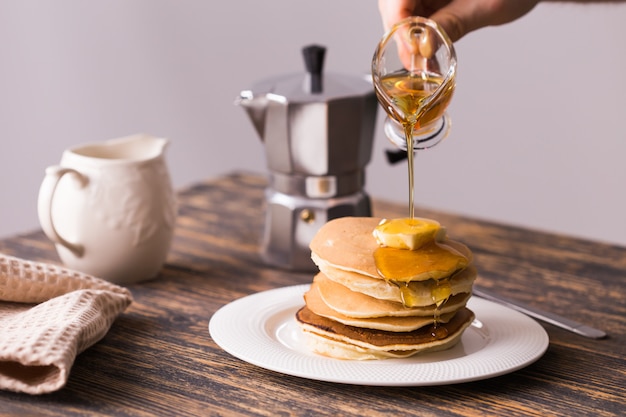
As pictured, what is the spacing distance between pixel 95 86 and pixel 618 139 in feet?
6.15

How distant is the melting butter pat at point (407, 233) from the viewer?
0.94 meters

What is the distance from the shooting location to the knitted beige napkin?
867mm

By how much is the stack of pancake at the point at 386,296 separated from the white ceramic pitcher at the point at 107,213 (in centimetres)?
35

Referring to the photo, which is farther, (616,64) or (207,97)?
(207,97)

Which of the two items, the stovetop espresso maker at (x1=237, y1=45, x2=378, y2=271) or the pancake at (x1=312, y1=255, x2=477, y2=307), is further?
the stovetop espresso maker at (x1=237, y1=45, x2=378, y2=271)

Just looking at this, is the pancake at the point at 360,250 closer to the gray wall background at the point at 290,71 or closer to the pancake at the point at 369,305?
the pancake at the point at 369,305

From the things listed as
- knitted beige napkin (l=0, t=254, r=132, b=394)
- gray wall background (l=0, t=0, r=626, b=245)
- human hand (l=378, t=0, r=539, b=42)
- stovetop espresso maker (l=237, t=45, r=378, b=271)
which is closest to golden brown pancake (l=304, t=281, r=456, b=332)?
knitted beige napkin (l=0, t=254, r=132, b=394)

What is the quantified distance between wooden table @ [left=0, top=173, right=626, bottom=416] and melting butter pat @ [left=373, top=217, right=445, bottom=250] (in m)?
0.16

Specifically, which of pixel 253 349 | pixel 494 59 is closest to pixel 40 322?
pixel 253 349

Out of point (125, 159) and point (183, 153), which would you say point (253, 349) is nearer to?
point (125, 159)

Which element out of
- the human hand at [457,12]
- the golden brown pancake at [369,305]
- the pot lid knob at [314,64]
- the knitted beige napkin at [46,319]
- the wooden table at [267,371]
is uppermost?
the human hand at [457,12]

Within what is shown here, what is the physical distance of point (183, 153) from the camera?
324cm

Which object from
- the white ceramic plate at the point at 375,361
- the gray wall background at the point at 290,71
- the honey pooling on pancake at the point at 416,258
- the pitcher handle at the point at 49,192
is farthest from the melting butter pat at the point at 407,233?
the gray wall background at the point at 290,71

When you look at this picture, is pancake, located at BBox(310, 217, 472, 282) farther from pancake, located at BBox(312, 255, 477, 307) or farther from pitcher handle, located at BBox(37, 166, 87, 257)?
pitcher handle, located at BBox(37, 166, 87, 257)
